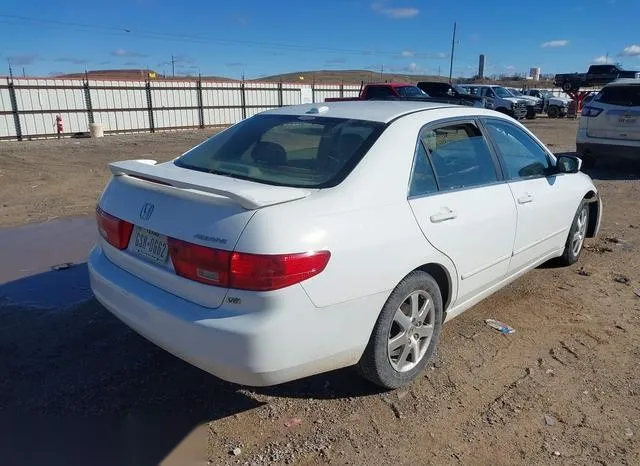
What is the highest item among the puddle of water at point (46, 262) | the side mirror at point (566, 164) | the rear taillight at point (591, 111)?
the rear taillight at point (591, 111)

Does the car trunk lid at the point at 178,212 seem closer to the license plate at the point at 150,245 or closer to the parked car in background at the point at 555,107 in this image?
the license plate at the point at 150,245

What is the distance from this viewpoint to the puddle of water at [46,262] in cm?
435

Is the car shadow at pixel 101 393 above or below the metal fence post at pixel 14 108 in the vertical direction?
below

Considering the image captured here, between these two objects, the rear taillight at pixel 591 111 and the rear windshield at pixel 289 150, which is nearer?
the rear windshield at pixel 289 150

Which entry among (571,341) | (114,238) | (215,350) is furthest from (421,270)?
(114,238)

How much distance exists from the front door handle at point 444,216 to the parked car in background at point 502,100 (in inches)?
1071

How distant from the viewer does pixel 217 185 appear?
2.63m

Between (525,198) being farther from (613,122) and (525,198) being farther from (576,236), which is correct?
(613,122)

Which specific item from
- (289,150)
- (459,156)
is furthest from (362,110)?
(459,156)

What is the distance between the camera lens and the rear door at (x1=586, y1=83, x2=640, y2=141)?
987cm

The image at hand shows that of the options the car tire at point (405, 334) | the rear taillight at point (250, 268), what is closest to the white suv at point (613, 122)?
the car tire at point (405, 334)

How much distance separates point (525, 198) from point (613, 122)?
7.63m

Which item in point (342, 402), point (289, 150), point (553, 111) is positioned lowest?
point (553, 111)

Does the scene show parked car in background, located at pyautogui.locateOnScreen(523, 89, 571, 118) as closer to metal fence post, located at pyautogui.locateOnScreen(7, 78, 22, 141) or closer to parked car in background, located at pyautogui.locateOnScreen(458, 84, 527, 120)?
parked car in background, located at pyautogui.locateOnScreen(458, 84, 527, 120)
